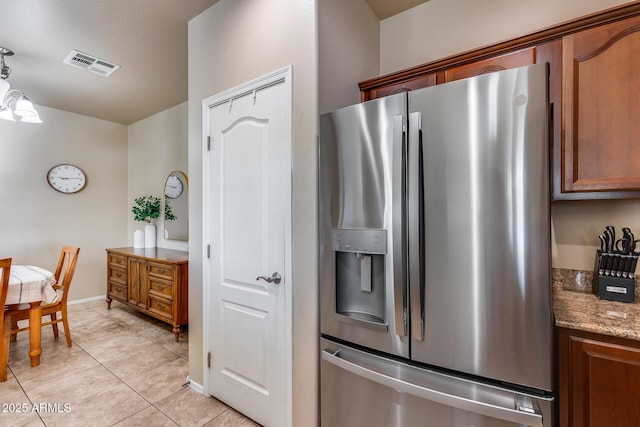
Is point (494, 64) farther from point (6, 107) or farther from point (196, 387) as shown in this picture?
point (6, 107)

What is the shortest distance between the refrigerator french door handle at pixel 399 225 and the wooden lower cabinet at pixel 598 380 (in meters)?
0.59

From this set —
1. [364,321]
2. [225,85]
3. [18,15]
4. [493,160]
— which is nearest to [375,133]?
[493,160]

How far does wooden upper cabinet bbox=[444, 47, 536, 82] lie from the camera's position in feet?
4.98

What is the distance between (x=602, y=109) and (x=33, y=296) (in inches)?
165

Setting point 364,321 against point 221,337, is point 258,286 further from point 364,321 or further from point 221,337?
point 364,321

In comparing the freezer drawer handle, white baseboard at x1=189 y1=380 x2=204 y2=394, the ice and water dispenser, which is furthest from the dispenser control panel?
white baseboard at x1=189 y1=380 x2=204 y2=394

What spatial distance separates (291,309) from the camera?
5.56 ft

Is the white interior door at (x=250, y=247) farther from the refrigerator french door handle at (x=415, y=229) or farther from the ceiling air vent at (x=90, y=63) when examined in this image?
the ceiling air vent at (x=90, y=63)

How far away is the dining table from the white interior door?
5.61 ft

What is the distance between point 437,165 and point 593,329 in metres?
0.80

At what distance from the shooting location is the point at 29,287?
2.56 m

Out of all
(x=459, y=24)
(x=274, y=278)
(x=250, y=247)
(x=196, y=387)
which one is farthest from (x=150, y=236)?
(x=459, y=24)

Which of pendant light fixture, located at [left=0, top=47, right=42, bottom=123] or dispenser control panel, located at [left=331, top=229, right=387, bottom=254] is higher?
pendant light fixture, located at [left=0, top=47, right=42, bottom=123]

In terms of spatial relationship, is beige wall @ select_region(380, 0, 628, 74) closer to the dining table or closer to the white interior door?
the white interior door
